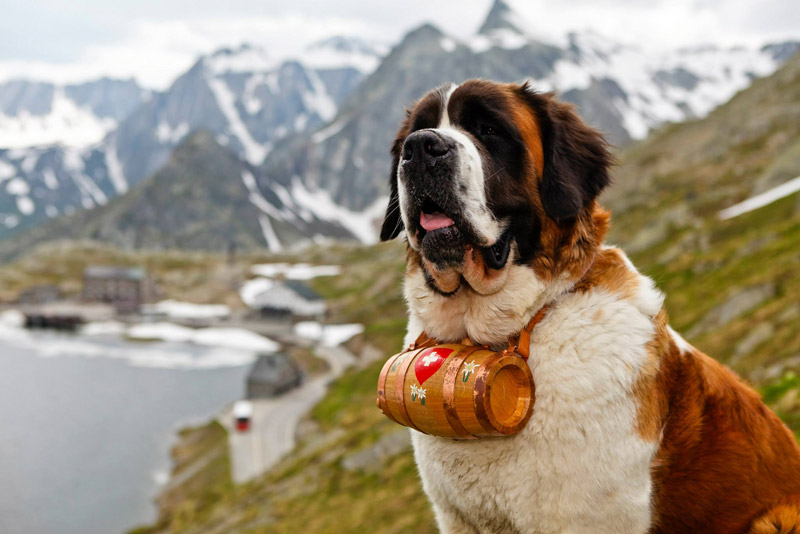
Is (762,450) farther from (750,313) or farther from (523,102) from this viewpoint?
(750,313)

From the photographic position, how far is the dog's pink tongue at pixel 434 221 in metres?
4.56

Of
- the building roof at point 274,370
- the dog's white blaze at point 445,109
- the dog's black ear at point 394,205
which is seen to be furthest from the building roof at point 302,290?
the dog's white blaze at point 445,109

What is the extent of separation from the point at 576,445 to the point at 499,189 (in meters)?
1.85

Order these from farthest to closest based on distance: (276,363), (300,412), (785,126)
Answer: (785,126), (276,363), (300,412)

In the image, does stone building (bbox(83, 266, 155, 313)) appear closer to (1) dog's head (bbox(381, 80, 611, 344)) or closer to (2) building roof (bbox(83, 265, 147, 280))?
(2) building roof (bbox(83, 265, 147, 280))

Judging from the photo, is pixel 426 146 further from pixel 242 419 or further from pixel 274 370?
pixel 274 370

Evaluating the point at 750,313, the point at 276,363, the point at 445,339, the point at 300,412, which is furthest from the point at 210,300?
the point at 445,339

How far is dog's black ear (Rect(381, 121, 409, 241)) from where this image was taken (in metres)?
5.55

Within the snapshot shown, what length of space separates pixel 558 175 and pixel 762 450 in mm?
2421

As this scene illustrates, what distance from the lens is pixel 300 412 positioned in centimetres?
5612

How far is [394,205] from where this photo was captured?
5629 mm

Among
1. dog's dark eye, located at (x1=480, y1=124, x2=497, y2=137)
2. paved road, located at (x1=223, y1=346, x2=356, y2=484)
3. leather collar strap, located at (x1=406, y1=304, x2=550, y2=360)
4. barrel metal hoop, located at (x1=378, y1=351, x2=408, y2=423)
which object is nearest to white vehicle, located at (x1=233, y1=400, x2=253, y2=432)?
paved road, located at (x1=223, y1=346, x2=356, y2=484)

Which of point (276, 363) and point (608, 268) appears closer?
point (608, 268)

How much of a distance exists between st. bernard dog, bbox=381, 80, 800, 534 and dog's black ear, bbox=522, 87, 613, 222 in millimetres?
11
